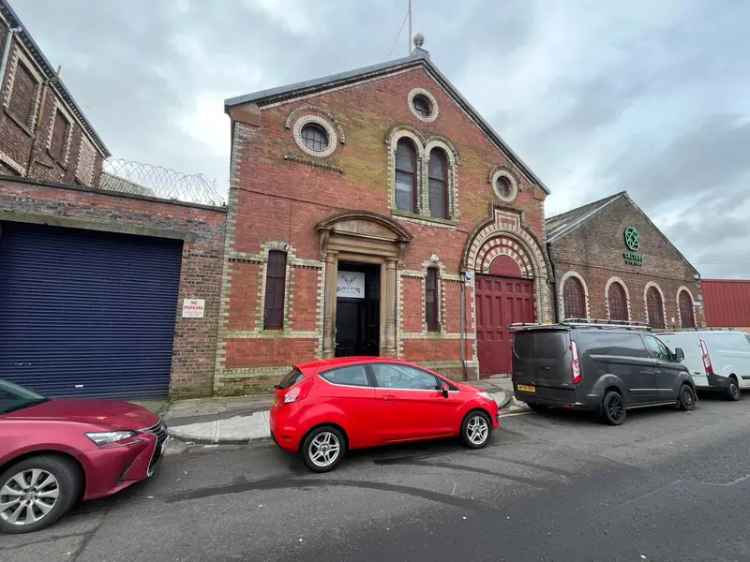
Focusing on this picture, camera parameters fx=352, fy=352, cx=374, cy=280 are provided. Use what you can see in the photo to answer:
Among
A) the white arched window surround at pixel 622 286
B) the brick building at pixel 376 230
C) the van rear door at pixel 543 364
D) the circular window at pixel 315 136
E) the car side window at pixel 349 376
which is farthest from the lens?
the white arched window surround at pixel 622 286

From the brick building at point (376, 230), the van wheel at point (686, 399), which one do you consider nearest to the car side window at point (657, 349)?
the van wheel at point (686, 399)

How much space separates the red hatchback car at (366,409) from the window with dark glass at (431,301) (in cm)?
569

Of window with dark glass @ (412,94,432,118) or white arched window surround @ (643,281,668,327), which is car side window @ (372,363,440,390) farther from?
white arched window surround @ (643,281,668,327)

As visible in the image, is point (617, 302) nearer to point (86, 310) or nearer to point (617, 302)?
point (617, 302)

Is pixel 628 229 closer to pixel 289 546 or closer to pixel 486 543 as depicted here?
pixel 486 543

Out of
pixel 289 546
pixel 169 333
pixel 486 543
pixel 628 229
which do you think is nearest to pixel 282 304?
pixel 169 333

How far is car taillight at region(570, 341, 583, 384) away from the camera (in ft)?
22.7

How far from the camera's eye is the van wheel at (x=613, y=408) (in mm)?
6965

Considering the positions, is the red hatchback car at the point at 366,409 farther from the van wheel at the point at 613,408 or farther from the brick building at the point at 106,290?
the brick building at the point at 106,290

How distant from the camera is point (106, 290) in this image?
826 centimetres

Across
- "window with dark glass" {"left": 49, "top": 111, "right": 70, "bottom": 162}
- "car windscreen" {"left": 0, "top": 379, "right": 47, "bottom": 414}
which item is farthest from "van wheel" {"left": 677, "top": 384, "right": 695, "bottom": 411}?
"window with dark glass" {"left": 49, "top": 111, "right": 70, "bottom": 162}

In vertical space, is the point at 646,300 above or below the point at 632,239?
below

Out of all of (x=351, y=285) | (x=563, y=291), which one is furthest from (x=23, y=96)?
(x=563, y=291)

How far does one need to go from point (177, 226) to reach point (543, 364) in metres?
9.14
